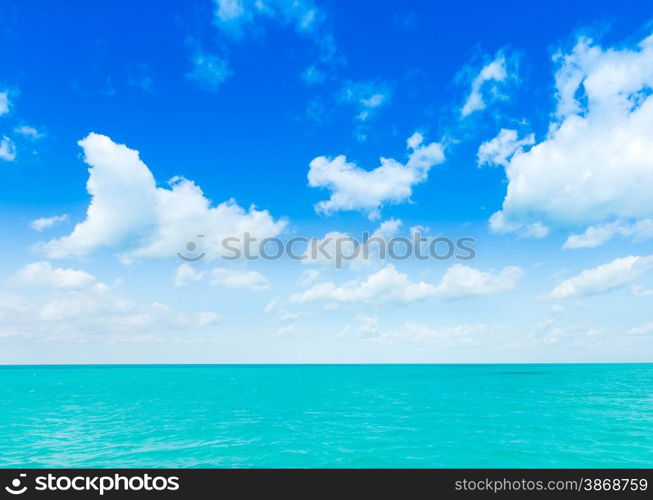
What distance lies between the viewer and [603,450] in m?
30.9

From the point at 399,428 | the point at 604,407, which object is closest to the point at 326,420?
the point at 399,428

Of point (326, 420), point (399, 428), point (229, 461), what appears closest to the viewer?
point (229, 461)

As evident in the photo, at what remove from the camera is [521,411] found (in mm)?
52812

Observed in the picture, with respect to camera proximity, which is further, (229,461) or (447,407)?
(447,407)
